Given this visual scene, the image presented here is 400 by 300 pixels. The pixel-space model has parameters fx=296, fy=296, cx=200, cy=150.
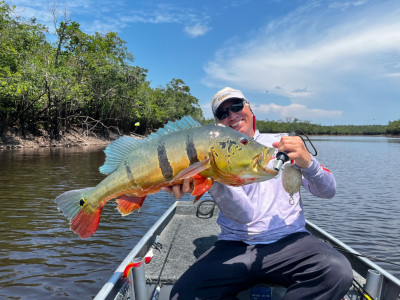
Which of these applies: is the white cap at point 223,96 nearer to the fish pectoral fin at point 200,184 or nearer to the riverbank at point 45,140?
the fish pectoral fin at point 200,184

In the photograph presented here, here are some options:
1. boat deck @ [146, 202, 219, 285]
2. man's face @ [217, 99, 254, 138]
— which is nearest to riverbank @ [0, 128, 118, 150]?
boat deck @ [146, 202, 219, 285]

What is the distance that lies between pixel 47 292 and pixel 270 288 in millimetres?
3988

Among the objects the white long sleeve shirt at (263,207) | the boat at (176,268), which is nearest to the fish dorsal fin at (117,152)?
the white long sleeve shirt at (263,207)

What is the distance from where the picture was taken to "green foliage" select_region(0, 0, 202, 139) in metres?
25.2

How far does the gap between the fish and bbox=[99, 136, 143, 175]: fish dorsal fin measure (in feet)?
0.20

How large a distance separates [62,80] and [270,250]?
31245 millimetres

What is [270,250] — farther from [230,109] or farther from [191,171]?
[230,109]

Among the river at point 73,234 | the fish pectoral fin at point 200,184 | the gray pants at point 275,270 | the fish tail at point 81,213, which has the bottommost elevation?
the river at point 73,234

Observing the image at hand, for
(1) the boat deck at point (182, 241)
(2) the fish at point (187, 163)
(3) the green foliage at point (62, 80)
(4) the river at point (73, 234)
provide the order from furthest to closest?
(3) the green foliage at point (62, 80) → (4) the river at point (73, 234) → (1) the boat deck at point (182, 241) → (2) the fish at point (187, 163)

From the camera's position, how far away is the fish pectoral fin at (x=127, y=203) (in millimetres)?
2508

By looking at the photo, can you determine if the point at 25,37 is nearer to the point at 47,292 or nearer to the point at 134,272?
the point at 47,292

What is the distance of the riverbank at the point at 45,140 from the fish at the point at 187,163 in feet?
102

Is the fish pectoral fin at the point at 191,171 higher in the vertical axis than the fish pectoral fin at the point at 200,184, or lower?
higher

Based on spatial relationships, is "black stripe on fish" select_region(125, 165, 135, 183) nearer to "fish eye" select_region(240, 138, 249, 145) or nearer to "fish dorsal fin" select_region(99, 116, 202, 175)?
"fish dorsal fin" select_region(99, 116, 202, 175)
